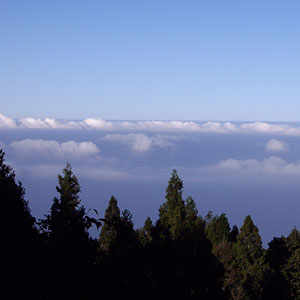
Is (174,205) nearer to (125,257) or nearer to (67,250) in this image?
(125,257)

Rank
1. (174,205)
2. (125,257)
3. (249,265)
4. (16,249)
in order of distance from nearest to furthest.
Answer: (16,249) → (125,257) → (249,265) → (174,205)

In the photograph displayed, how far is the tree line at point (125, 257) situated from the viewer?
33.7 ft

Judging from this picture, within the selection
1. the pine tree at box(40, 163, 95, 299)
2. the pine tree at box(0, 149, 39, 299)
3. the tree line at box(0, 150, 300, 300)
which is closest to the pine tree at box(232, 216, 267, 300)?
the tree line at box(0, 150, 300, 300)

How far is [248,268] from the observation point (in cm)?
3722

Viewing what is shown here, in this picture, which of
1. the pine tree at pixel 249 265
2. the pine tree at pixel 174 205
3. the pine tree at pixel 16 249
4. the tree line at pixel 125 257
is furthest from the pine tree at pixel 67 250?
the pine tree at pixel 249 265

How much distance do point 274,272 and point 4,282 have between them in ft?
124

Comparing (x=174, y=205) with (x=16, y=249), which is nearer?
(x=16, y=249)

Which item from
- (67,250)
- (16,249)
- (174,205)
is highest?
(174,205)

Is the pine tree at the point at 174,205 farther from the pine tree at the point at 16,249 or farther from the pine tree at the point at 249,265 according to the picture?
the pine tree at the point at 16,249

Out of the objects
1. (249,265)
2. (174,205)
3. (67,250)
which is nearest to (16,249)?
(67,250)

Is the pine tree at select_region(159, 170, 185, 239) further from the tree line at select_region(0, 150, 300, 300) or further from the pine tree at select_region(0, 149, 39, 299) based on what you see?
the pine tree at select_region(0, 149, 39, 299)

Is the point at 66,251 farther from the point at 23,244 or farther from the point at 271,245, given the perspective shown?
the point at 271,245

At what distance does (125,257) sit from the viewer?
2438 centimetres

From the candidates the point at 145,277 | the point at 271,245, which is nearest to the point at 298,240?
the point at 271,245
